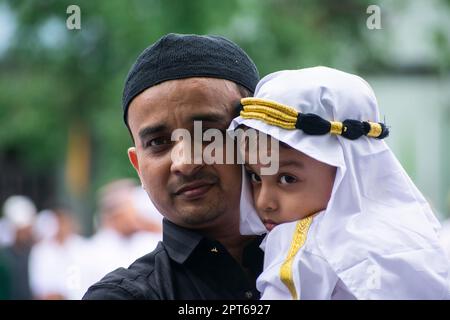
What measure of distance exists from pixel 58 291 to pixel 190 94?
19.0 feet

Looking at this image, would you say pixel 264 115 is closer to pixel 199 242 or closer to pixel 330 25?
pixel 199 242

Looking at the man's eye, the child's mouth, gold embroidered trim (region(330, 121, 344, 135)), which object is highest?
gold embroidered trim (region(330, 121, 344, 135))

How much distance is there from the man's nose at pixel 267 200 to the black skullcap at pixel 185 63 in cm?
36

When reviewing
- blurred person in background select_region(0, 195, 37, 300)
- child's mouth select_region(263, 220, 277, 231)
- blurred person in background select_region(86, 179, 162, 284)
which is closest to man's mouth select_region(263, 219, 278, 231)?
child's mouth select_region(263, 220, 277, 231)

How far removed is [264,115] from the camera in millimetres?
2389

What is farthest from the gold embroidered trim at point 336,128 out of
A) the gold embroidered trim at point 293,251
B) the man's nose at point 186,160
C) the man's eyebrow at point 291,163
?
the man's nose at point 186,160

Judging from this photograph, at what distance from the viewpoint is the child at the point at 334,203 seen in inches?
86.5

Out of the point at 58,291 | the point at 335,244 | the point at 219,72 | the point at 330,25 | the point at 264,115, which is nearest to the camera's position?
the point at 335,244

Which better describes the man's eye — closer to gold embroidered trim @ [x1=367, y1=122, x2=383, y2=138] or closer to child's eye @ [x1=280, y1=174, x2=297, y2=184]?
child's eye @ [x1=280, y1=174, x2=297, y2=184]

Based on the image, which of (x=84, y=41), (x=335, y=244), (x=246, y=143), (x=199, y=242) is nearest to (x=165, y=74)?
(x=246, y=143)

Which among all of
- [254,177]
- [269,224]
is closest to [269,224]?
[269,224]

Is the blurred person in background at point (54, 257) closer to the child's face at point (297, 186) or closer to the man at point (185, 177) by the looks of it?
the man at point (185, 177)

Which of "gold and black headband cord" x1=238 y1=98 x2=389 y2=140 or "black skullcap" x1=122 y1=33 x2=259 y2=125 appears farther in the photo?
"black skullcap" x1=122 y1=33 x2=259 y2=125

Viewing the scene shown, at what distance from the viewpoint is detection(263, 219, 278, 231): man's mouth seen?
2.46 metres
